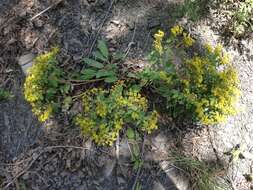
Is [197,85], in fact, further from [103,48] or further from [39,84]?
[39,84]

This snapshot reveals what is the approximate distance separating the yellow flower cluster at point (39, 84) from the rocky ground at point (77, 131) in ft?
0.76

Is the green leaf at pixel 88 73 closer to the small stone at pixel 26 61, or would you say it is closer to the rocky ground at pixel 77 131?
the rocky ground at pixel 77 131

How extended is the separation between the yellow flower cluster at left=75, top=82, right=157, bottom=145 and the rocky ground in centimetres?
19

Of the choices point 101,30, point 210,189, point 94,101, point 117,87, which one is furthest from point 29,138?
point 210,189

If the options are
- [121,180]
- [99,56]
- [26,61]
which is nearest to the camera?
[121,180]

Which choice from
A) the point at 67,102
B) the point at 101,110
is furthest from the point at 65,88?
the point at 101,110

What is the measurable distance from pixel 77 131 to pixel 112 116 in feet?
1.32

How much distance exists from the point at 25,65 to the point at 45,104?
1.98 feet

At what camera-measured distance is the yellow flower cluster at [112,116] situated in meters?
2.98

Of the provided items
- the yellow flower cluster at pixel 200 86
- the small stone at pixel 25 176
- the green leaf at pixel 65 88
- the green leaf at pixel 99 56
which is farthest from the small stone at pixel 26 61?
the yellow flower cluster at pixel 200 86

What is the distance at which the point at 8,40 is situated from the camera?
12.1 ft

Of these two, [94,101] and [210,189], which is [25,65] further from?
[210,189]

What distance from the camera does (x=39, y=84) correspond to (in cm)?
312

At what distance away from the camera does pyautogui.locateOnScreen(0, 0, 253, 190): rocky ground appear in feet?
10.2
